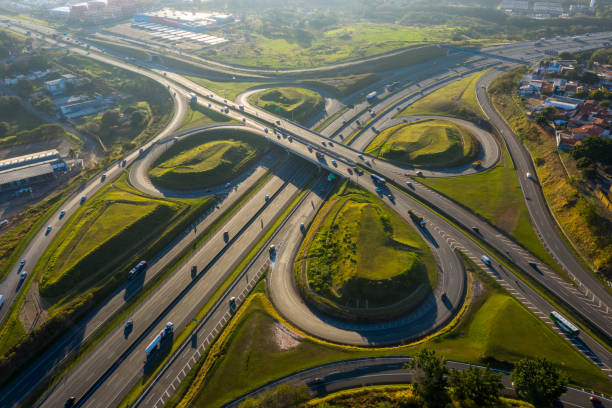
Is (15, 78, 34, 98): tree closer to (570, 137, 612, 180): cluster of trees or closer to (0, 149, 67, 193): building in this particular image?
(0, 149, 67, 193): building

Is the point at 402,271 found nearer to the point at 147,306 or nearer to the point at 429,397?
the point at 429,397

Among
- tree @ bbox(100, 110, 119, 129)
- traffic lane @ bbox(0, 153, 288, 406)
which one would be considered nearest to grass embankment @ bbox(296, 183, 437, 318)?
traffic lane @ bbox(0, 153, 288, 406)

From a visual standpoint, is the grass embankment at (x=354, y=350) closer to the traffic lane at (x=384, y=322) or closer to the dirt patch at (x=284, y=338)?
the dirt patch at (x=284, y=338)

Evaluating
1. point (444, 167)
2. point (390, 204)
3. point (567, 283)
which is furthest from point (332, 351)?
point (444, 167)

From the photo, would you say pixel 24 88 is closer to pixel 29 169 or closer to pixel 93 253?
pixel 29 169

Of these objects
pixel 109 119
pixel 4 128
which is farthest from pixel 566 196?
pixel 4 128

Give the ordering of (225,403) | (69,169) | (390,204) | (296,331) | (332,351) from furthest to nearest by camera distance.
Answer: (69,169) < (390,204) < (296,331) < (332,351) < (225,403)
